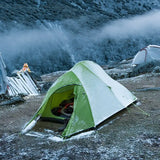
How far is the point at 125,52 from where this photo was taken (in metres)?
35.8

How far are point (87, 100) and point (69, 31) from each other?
30487 millimetres

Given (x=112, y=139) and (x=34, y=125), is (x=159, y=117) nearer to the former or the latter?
(x=112, y=139)

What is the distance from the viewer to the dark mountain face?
27875 millimetres

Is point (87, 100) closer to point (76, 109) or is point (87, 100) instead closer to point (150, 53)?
point (76, 109)

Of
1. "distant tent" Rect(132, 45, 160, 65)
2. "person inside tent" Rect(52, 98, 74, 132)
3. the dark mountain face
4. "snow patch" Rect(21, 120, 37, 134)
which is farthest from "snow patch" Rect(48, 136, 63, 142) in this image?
the dark mountain face

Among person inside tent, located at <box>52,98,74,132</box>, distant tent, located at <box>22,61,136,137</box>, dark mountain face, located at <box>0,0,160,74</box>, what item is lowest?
person inside tent, located at <box>52,98,74,132</box>

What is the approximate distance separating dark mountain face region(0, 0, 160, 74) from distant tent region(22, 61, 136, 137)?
21.2 meters

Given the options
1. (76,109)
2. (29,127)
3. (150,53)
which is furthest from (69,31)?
(76,109)

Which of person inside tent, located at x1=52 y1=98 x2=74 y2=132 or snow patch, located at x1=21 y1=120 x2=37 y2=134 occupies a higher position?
person inside tent, located at x1=52 y1=98 x2=74 y2=132

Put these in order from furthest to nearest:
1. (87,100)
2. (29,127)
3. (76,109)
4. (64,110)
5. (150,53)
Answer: (150,53), (64,110), (29,127), (87,100), (76,109)

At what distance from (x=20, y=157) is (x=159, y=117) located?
3.59 m

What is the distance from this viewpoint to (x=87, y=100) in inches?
203

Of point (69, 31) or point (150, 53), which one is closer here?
point (150, 53)

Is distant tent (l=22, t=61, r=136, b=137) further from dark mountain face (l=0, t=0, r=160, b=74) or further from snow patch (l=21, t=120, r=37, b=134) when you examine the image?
dark mountain face (l=0, t=0, r=160, b=74)
